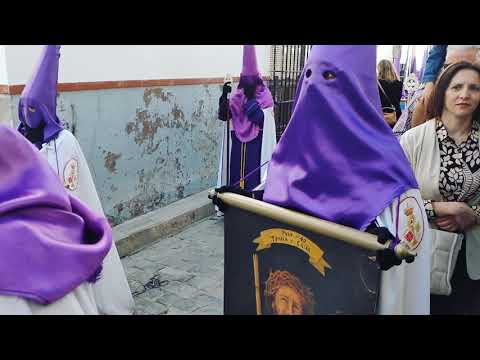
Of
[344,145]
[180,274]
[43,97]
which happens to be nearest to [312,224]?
[344,145]

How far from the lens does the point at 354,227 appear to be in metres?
1.59

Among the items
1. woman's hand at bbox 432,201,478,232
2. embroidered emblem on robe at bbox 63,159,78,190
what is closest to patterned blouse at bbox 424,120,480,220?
woman's hand at bbox 432,201,478,232

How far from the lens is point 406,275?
1.61 m

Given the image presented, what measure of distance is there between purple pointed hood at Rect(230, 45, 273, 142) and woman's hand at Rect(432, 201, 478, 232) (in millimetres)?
3377

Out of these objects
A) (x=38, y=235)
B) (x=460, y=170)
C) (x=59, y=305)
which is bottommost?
(x=59, y=305)

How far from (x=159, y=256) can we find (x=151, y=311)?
112 centimetres

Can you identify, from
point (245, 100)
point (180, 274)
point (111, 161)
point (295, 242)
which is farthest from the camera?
point (245, 100)

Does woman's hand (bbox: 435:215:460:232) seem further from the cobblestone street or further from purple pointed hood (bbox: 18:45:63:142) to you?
purple pointed hood (bbox: 18:45:63:142)

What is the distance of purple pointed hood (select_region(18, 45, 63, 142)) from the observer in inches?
130

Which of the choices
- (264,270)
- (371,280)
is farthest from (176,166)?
(371,280)

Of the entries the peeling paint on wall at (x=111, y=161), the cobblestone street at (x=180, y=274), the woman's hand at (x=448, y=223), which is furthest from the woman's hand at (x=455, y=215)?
the peeling paint on wall at (x=111, y=161)

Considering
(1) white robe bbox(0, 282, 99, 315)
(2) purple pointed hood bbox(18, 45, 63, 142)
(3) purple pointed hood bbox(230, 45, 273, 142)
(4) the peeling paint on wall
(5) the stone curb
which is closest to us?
(1) white robe bbox(0, 282, 99, 315)

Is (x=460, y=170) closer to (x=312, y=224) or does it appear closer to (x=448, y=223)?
(x=448, y=223)

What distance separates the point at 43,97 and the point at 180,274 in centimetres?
202
